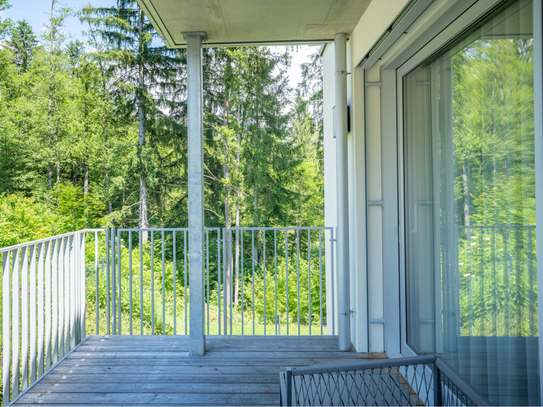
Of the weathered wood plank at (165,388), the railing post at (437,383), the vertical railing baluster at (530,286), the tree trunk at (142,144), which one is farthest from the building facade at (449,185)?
the tree trunk at (142,144)

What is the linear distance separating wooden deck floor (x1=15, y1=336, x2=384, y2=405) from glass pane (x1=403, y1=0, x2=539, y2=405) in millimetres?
1003

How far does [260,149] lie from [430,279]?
9.06 meters

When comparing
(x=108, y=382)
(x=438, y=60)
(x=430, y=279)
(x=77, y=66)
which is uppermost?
(x=77, y=66)

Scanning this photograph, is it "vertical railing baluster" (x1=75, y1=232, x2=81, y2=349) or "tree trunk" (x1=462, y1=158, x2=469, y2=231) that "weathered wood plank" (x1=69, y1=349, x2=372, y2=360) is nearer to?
"vertical railing baluster" (x1=75, y1=232, x2=81, y2=349)

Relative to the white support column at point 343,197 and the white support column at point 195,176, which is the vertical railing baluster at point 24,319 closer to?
the white support column at point 195,176

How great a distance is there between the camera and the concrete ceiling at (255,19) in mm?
2449

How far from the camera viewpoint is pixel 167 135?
10430mm

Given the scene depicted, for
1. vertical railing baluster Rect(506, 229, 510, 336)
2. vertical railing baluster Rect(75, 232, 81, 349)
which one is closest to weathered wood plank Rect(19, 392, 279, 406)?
vertical railing baluster Rect(75, 232, 81, 349)

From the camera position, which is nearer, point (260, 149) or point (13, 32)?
point (260, 149)

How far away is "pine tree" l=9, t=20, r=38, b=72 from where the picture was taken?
11697 mm

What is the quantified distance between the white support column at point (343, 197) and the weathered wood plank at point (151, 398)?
3.00 feet

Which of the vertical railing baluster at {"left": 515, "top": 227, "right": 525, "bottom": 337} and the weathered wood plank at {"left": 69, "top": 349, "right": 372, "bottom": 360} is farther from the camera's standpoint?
the weathered wood plank at {"left": 69, "top": 349, "right": 372, "bottom": 360}

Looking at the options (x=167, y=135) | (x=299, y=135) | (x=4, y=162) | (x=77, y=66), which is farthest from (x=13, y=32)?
(x=299, y=135)

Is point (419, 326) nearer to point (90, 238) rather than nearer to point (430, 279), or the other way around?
point (430, 279)
